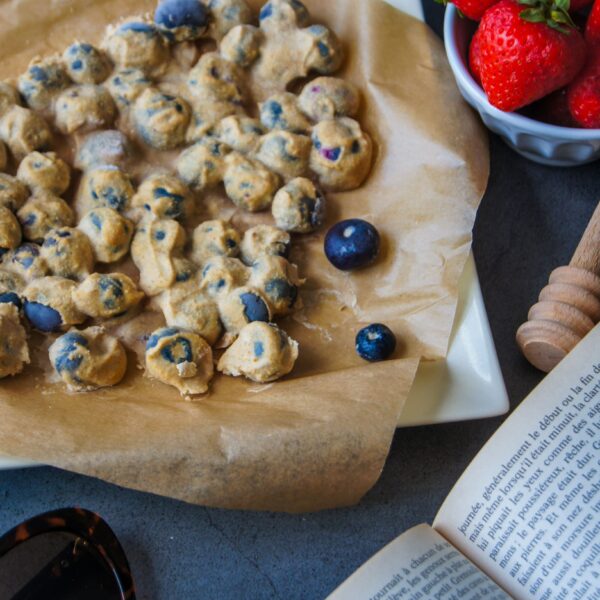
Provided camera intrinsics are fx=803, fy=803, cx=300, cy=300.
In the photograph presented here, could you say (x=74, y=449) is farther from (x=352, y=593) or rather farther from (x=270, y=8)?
(x=270, y=8)

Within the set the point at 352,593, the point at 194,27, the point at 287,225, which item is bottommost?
the point at 352,593

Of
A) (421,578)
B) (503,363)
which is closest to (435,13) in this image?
(503,363)

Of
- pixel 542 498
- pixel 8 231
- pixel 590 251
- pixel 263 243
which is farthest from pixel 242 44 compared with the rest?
pixel 542 498

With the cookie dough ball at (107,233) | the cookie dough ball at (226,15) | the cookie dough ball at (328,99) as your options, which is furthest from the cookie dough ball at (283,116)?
the cookie dough ball at (107,233)

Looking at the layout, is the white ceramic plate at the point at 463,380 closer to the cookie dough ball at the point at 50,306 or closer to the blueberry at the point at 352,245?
the blueberry at the point at 352,245

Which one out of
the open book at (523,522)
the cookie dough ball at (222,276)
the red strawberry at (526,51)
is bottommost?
the open book at (523,522)

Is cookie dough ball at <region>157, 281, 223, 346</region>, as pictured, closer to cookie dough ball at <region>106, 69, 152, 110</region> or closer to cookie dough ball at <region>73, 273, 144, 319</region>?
cookie dough ball at <region>73, 273, 144, 319</region>

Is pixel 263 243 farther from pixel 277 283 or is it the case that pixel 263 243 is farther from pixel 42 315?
pixel 42 315
